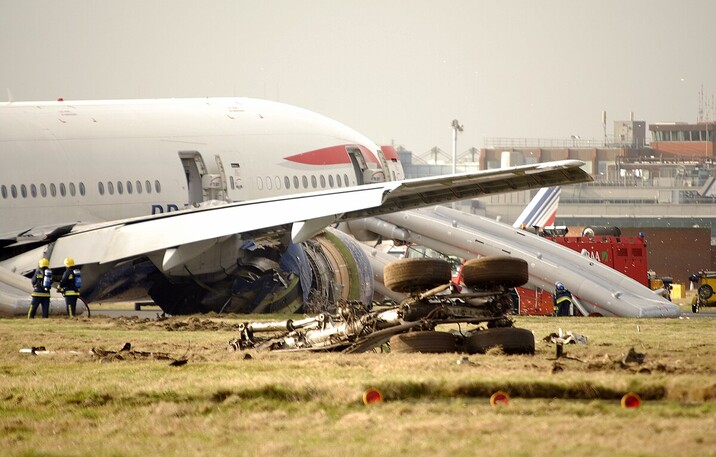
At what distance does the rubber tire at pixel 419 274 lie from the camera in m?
20.4

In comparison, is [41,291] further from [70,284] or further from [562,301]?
[562,301]

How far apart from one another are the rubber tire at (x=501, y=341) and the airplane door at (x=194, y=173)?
20.3 m

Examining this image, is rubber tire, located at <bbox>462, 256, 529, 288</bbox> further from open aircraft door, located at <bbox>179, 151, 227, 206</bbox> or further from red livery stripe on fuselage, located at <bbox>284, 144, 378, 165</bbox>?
red livery stripe on fuselage, located at <bbox>284, 144, 378, 165</bbox>

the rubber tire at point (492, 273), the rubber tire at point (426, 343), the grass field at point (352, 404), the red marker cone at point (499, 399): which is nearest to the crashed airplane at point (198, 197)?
the rubber tire at point (492, 273)

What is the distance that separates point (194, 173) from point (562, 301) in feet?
34.0

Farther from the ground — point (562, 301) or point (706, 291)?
point (562, 301)

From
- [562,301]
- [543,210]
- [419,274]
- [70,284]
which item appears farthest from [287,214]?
[543,210]

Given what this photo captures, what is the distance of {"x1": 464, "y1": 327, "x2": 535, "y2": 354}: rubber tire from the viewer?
63.9 ft

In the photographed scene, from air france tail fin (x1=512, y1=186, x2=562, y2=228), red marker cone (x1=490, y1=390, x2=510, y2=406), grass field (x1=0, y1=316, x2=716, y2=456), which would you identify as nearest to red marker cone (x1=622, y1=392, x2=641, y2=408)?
grass field (x1=0, y1=316, x2=716, y2=456)

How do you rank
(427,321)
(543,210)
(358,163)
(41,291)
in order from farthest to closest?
(543,210), (358,163), (41,291), (427,321)

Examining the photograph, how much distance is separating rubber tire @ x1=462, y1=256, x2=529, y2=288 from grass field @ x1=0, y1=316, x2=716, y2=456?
1.15 meters

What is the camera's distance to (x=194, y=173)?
3941 cm

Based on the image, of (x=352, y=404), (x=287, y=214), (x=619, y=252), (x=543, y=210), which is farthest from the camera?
(x=543, y=210)

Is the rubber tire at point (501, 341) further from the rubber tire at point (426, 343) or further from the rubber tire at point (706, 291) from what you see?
the rubber tire at point (706, 291)
